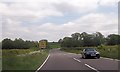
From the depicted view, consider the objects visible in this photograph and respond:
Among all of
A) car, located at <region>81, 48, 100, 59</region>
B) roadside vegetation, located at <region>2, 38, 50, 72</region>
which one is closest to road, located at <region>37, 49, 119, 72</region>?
roadside vegetation, located at <region>2, 38, 50, 72</region>

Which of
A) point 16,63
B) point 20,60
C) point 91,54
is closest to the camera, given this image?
point 16,63

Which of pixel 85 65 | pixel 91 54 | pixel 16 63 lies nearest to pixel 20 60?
pixel 16 63

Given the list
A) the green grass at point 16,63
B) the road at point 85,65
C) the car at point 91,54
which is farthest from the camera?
the car at point 91,54

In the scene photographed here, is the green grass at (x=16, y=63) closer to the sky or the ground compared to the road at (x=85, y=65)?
closer to the sky

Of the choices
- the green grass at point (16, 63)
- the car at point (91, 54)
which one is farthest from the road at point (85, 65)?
the car at point (91, 54)

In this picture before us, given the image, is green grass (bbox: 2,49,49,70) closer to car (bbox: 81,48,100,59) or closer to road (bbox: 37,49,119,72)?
road (bbox: 37,49,119,72)

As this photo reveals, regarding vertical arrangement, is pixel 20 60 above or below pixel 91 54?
below

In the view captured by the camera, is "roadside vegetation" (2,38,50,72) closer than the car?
Yes

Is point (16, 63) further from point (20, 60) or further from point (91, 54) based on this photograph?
point (91, 54)

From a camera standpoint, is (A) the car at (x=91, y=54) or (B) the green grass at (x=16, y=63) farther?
(A) the car at (x=91, y=54)

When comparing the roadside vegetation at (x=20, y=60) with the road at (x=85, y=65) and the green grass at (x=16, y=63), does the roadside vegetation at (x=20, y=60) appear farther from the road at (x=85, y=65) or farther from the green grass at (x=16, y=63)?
the road at (x=85, y=65)

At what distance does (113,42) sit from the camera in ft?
525

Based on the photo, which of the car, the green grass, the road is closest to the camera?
the road

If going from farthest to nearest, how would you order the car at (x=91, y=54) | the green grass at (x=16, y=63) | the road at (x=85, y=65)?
the car at (x=91, y=54), the green grass at (x=16, y=63), the road at (x=85, y=65)
